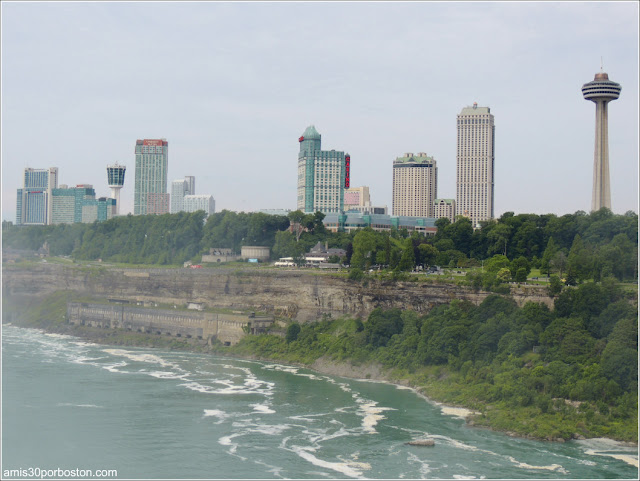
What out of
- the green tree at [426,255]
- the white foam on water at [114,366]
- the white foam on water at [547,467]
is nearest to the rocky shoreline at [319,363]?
the white foam on water at [547,467]

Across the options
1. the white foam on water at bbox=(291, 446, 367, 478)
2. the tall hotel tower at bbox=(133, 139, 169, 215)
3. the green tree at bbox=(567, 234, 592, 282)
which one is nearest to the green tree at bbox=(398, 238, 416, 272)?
the green tree at bbox=(567, 234, 592, 282)

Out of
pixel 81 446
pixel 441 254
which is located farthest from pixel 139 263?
pixel 81 446

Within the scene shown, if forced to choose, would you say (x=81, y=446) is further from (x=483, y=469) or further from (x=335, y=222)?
(x=335, y=222)

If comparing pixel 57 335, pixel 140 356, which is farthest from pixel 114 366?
pixel 57 335

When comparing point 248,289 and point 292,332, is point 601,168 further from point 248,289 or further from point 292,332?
point 292,332

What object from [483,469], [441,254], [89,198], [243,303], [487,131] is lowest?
[483,469]

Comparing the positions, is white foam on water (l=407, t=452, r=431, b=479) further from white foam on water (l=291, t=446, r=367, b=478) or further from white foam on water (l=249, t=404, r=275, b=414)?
white foam on water (l=249, t=404, r=275, b=414)
